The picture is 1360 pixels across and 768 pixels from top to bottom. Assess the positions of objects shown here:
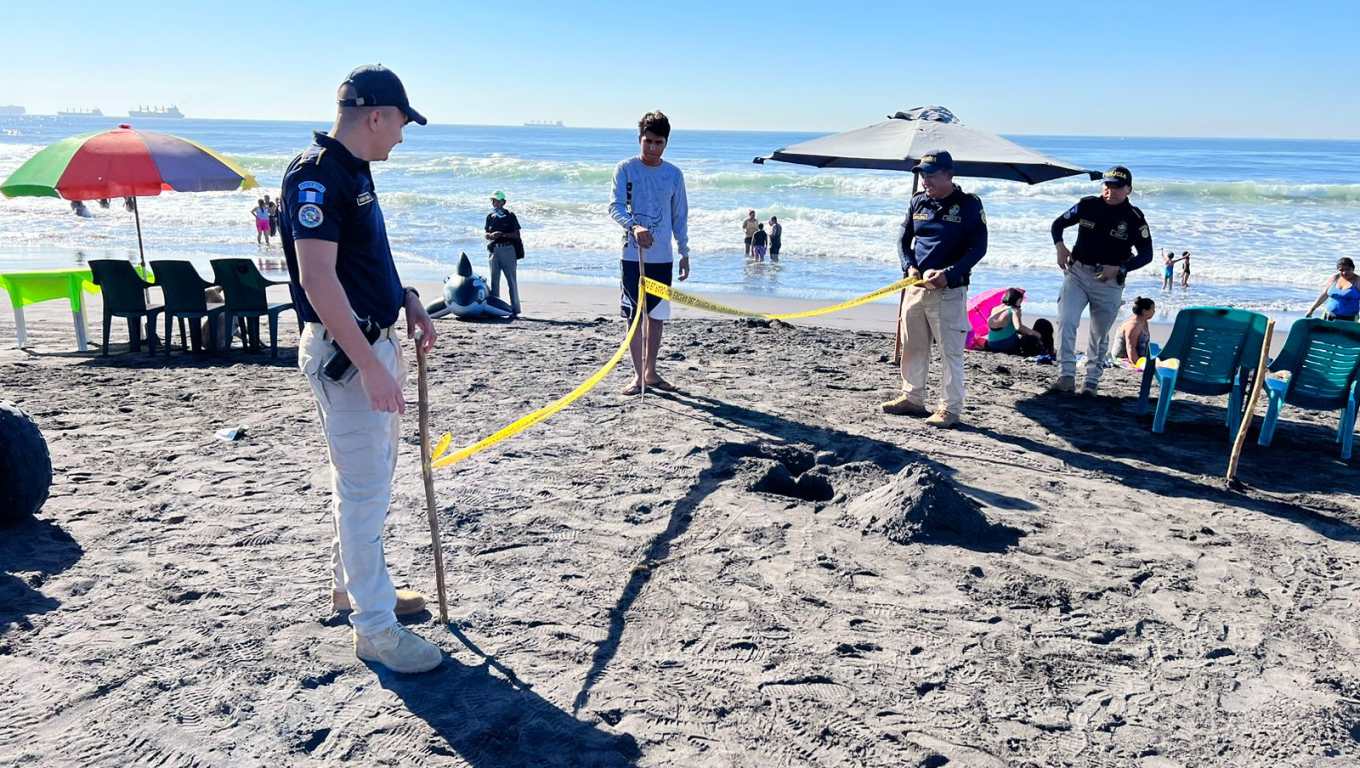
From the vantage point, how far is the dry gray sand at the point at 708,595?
280cm

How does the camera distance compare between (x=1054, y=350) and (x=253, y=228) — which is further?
(x=253, y=228)

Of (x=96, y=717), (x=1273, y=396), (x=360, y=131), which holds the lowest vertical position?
(x=96, y=717)

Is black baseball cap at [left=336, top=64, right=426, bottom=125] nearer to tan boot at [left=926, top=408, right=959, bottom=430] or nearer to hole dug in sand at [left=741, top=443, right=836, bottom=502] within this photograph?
Answer: hole dug in sand at [left=741, top=443, right=836, bottom=502]

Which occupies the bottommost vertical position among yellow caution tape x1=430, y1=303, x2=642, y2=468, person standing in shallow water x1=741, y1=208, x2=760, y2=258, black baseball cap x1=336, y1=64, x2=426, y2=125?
yellow caution tape x1=430, y1=303, x2=642, y2=468

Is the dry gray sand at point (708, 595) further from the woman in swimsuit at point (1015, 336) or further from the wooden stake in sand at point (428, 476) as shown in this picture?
the woman in swimsuit at point (1015, 336)

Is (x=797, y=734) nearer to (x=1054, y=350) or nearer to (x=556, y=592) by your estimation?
(x=556, y=592)

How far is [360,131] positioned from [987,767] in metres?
2.61

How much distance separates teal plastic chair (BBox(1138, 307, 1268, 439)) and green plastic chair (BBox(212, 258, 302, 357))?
7.02 meters

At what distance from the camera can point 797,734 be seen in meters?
2.80

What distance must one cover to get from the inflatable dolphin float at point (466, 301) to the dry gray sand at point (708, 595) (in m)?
4.28

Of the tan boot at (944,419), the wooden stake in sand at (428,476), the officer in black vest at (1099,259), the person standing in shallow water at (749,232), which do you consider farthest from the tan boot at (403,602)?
the person standing in shallow water at (749,232)

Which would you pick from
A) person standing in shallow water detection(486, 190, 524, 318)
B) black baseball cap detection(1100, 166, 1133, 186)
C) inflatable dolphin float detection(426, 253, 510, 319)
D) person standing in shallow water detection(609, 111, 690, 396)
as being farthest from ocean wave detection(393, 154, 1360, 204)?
person standing in shallow water detection(609, 111, 690, 396)

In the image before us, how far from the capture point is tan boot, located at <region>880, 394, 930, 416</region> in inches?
255

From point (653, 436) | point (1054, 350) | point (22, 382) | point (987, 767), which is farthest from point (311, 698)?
point (1054, 350)
